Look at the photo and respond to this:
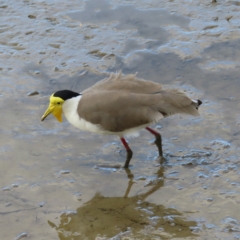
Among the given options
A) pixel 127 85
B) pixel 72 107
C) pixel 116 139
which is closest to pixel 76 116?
pixel 72 107

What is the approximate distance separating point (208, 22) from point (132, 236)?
4464 millimetres

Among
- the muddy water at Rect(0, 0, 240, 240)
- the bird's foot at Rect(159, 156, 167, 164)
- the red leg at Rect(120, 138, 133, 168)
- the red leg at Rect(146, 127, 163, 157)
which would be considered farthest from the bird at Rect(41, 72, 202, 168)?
the muddy water at Rect(0, 0, 240, 240)

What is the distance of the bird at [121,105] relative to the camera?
560 cm

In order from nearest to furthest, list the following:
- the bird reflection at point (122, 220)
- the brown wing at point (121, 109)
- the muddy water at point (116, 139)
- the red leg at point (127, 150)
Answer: the bird reflection at point (122, 220) < the muddy water at point (116, 139) < the brown wing at point (121, 109) < the red leg at point (127, 150)

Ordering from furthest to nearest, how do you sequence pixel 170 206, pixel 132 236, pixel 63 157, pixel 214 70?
pixel 214 70, pixel 63 157, pixel 170 206, pixel 132 236

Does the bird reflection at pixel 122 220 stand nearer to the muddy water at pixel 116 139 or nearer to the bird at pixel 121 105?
the muddy water at pixel 116 139

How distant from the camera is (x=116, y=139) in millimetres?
6434

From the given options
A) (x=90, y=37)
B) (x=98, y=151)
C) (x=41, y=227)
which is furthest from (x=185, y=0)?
(x=41, y=227)

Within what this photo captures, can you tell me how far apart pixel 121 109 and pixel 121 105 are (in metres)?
0.04

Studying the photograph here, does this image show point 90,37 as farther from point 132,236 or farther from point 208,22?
point 132,236

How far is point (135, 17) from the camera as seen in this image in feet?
28.2

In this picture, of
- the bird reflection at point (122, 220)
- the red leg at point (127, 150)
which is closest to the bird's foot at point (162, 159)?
the red leg at point (127, 150)

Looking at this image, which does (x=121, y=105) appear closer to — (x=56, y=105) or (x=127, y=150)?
(x=127, y=150)

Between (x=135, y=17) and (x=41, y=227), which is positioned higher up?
(x=135, y=17)
